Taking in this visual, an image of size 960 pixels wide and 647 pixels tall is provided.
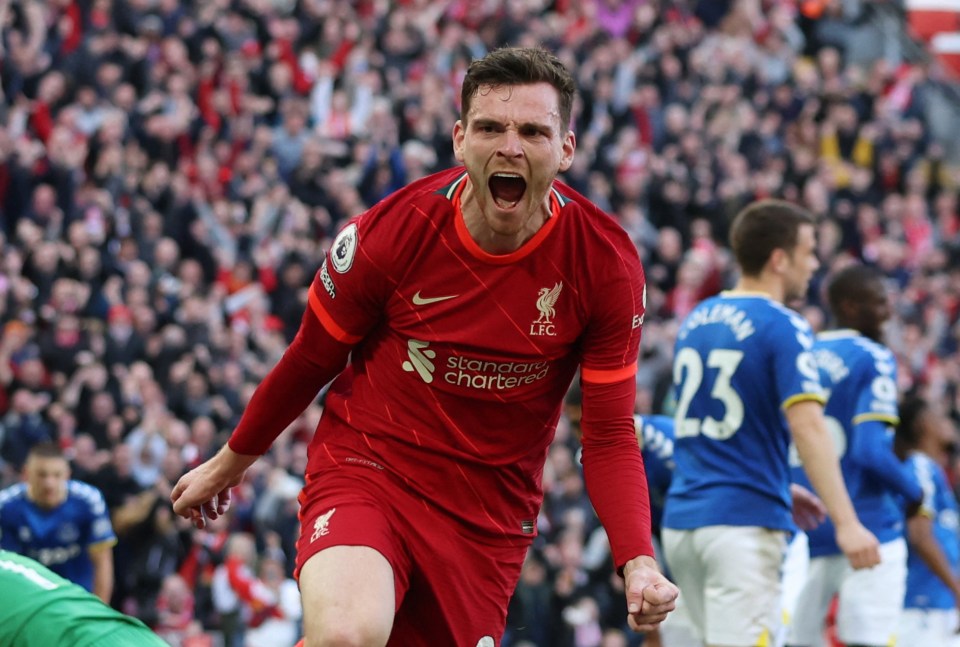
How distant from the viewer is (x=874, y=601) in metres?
8.70

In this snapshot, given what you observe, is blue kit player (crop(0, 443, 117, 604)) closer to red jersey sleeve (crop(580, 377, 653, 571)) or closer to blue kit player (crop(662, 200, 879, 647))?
blue kit player (crop(662, 200, 879, 647))

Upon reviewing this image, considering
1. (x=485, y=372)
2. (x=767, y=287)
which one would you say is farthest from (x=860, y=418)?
(x=485, y=372)

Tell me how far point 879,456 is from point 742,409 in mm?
1551

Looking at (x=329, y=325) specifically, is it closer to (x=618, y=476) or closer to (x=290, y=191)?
(x=618, y=476)

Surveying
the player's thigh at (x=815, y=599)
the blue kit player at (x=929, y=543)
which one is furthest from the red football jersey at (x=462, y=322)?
the blue kit player at (x=929, y=543)

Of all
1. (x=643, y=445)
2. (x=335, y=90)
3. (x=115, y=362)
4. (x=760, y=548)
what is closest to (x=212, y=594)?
(x=115, y=362)

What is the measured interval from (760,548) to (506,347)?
2568 millimetres

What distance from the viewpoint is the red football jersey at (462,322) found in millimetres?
5059

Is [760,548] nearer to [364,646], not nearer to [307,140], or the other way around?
[364,646]

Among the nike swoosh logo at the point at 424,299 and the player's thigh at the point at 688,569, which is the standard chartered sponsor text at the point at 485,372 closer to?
the nike swoosh logo at the point at 424,299

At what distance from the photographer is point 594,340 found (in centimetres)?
513

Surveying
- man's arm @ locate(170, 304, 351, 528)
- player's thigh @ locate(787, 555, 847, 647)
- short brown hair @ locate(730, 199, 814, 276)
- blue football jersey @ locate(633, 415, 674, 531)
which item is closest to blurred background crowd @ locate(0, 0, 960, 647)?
player's thigh @ locate(787, 555, 847, 647)

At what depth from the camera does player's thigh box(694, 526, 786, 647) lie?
7.12 m

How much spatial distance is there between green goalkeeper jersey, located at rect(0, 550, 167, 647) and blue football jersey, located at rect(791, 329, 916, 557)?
5007 mm
